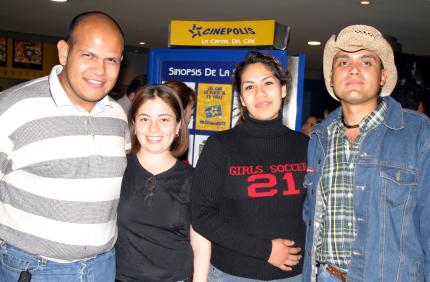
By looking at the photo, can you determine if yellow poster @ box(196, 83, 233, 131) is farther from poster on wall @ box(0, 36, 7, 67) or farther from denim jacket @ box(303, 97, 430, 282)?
poster on wall @ box(0, 36, 7, 67)

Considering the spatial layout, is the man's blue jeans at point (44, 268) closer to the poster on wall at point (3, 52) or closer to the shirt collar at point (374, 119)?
the shirt collar at point (374, 119)

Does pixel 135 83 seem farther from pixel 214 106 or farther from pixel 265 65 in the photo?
pixel 265 65

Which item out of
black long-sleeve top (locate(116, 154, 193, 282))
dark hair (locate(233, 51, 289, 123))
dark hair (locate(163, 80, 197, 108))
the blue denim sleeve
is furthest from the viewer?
dark hair (locate(163, 80, 197, 108))

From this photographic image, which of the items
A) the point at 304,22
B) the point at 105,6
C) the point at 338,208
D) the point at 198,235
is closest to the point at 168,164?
the point at 198,235

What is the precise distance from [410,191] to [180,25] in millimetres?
2280

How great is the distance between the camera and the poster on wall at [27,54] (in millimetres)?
12081

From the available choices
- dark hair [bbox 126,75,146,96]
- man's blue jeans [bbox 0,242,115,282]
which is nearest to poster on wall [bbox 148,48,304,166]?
man's blue jeans [bbox 0,242,115,282]

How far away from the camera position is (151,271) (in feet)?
7.45

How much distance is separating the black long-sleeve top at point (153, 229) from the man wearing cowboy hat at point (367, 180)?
64 cm

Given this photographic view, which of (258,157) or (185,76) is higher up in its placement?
(185,76)

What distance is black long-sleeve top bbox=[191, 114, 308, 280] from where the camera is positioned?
223cm

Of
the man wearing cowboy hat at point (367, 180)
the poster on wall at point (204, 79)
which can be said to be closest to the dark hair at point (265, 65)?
the man wearing cowboy hat at point (367, 180)

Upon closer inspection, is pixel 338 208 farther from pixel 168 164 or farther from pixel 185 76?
pixel 185 76

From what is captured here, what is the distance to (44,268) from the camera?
209cm
